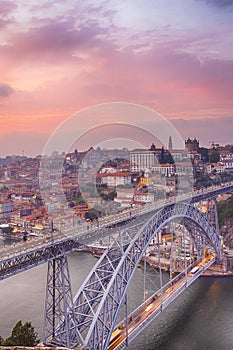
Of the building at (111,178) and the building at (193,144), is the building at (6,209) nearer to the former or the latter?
the building at (111,178)

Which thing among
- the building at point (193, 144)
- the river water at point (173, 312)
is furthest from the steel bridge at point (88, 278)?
the building at point (193, 144)

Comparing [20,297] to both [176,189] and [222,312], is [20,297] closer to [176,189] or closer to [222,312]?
[222,312]

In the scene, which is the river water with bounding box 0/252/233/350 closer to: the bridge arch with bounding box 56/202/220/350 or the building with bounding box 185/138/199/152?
the bridge arch with bounding box 56/202/220/350

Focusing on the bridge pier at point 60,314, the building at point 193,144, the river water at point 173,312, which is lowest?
the river water at point 173,312

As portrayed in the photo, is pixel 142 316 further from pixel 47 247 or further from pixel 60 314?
pixel 47 247

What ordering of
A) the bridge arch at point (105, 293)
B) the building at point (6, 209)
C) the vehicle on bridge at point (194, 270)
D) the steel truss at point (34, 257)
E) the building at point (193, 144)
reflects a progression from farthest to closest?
the building at point (193, 144) → the building at point (6, 209) → the vehicle on bridge at point (194, 270) → the bridge arch at point (105, 293) → the steel truss at point (34, 257)

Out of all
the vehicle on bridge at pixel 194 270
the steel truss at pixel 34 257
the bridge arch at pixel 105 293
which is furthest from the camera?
the vehicle on bridge at pixel 194 270

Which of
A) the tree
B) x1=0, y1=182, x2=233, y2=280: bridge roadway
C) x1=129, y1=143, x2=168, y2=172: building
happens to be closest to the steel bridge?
x1=0, y1=182, x2=233, y2=280: bridge roadway
